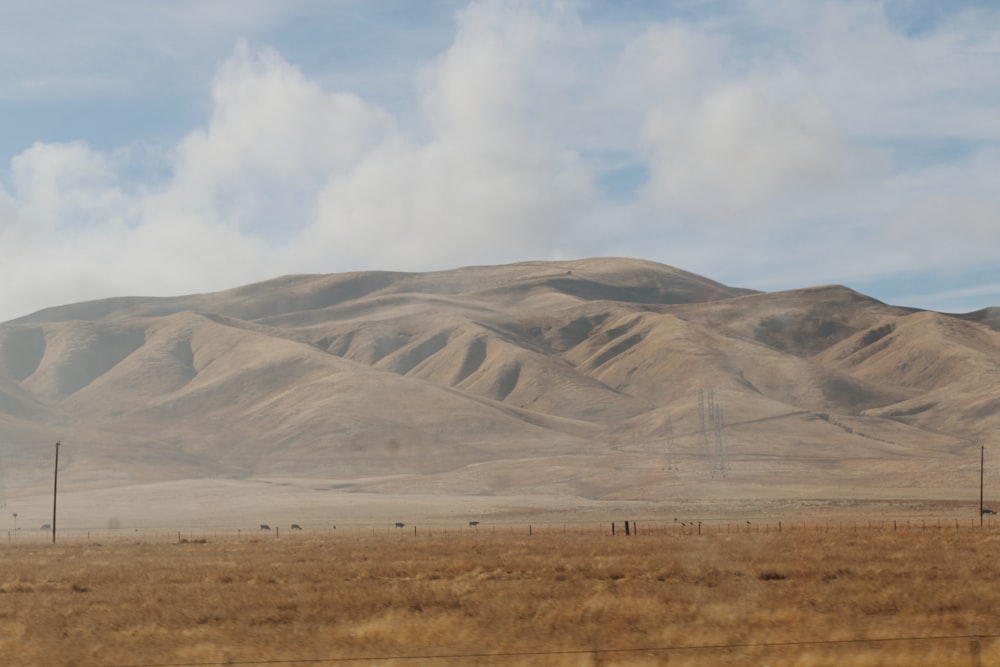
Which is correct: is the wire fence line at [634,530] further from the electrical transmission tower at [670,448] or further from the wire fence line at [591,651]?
the electrical transmission tower at [670,448]

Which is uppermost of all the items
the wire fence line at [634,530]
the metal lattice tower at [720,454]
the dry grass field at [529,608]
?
the metal lattice tower at [720,454]

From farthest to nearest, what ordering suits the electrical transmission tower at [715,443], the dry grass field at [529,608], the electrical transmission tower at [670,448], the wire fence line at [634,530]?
the electrical transmission tower at [670,448], the electrical transmission tower at [715,443], the wire fence line at [634,530], the dry grass field at [529,608]

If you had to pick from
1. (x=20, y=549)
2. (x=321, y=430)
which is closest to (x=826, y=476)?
(x=321, y=430)

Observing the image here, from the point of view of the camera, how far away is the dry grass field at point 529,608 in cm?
1567

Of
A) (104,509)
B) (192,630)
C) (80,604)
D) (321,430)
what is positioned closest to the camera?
(192,630)

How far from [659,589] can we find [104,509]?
106 metres

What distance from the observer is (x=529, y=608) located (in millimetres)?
21281

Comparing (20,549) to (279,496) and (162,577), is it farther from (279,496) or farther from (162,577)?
(279,496)

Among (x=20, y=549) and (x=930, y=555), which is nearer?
(x=930, y=555)

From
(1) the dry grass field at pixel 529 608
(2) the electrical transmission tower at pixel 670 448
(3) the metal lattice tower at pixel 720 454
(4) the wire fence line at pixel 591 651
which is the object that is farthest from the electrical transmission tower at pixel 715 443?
(4) the wire fence line at pixel 591 651

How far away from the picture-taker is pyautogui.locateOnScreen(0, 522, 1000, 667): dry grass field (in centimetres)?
1567

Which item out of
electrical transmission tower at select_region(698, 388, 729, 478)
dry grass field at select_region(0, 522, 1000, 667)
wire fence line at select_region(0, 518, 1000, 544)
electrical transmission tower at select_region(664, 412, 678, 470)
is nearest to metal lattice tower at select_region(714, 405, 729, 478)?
electrical transmission tower at select_region(698, 388, 729, 478)

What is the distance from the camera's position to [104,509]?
120812 mm

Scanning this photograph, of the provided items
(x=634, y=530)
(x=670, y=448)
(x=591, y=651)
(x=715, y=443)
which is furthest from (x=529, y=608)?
(x=670, y=448)
